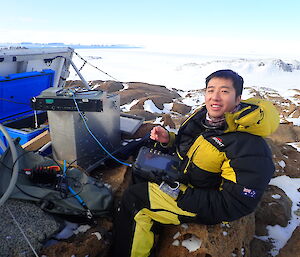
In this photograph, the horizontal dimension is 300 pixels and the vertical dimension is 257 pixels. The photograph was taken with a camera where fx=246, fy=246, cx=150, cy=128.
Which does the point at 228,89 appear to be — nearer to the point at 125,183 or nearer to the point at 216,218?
the point at 216,218

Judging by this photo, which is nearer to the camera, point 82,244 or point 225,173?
point 225,173

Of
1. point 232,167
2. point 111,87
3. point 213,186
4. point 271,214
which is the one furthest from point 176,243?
point 111,87

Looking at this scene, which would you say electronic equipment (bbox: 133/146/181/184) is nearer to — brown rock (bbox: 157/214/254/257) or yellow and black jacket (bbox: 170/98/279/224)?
yellow and black jacket (bbox: 170/98/279/224)

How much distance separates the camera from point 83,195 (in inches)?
90.7

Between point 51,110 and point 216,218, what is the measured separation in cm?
187

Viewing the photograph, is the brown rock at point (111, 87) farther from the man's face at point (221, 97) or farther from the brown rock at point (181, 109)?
the man's face at point (221, 97)

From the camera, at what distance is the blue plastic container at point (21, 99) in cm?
366

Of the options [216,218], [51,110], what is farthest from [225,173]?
[51,110]

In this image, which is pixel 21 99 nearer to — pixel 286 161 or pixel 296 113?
pixel 286 161

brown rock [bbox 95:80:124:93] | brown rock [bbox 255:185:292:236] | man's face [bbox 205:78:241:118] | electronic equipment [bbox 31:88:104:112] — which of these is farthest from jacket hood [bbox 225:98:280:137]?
brown rock [bbox 95:80:124:93]

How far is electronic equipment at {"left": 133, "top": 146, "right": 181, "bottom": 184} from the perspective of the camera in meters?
2.15

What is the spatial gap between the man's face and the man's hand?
749 mm

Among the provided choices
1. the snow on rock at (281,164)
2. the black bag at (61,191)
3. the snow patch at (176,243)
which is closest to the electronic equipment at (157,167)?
the black bag at (61,191)

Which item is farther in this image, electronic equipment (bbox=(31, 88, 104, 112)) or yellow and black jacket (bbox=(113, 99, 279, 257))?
electronic equipment (bbox=(31, 88, 104, 112))
